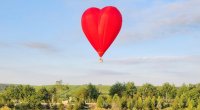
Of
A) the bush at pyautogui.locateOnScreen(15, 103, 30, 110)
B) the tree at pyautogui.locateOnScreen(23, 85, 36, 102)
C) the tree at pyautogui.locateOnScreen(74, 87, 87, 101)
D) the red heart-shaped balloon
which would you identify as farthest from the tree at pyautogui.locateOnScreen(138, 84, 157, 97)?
the red heart-shaped balloon

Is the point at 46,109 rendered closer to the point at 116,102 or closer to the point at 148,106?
the point at 116,102

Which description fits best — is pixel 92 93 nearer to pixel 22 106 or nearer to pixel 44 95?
pixel 44 95

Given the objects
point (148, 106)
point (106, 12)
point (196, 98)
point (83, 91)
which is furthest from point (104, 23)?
point (83, 91)

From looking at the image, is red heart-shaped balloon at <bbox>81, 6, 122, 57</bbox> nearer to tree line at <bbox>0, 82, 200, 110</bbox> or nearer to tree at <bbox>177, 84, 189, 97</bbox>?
tree line at <bbox>0, 82, 200, 110</bbox>

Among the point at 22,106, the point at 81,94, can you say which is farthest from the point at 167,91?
the point at 22,106

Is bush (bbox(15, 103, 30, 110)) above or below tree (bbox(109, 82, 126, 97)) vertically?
below

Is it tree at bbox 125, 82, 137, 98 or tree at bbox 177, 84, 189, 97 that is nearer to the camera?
tree at bbox 177, 84, 189, 97

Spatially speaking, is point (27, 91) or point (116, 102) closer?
point (116, 102)
